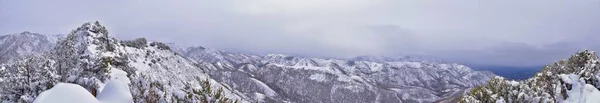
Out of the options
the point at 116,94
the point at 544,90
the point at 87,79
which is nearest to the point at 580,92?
the point at 544,90

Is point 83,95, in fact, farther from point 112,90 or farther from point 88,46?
point 88,46

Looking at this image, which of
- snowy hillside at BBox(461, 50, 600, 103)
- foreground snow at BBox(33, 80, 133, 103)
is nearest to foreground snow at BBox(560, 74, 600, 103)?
snowy hillside at BBox(461, 50, 600, 103)

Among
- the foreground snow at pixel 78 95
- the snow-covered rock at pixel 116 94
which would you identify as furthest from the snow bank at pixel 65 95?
the snow-covered rock at pixel 116 94

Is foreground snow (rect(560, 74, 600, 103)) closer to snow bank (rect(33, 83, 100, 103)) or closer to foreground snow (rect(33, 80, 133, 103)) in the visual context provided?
foreground snow (rect(33, 80, 133, 103))

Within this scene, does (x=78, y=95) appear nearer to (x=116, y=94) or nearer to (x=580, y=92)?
(x=116, y=94)

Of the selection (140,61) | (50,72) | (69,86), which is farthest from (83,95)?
(140,61)

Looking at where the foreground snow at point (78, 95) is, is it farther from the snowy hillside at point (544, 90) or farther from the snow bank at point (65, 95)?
the snowy hillside at point (544, 90)
